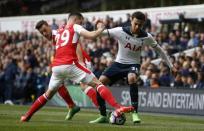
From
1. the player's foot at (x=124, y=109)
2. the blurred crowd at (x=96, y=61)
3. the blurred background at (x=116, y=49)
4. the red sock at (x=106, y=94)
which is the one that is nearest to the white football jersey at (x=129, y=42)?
the red sock at (x=106, y=94)

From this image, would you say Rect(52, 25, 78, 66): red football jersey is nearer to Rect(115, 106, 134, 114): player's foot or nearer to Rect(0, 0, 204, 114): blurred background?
Rect(115, 106, 134, 114): player's foot

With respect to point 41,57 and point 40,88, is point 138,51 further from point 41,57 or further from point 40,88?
point 41,57

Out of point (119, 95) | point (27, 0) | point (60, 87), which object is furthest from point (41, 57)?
point (60, 87)

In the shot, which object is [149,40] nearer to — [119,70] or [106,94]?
[119,70]

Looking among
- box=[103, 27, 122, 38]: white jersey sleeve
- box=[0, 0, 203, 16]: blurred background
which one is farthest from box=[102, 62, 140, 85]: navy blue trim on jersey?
box=[0, 0, 203, 16]: blurred background

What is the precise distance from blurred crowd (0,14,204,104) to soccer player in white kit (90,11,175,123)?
8.09 metres

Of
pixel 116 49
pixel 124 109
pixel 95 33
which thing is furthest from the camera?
pixel 116 49

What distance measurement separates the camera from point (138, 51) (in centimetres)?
1595

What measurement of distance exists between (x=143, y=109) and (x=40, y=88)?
6.71m

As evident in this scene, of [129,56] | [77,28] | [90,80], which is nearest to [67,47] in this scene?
[77,28]

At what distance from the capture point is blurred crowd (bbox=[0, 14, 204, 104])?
2516 cm

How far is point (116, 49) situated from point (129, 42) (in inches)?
530

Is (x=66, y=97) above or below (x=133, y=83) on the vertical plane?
below

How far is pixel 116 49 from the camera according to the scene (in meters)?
29.2
